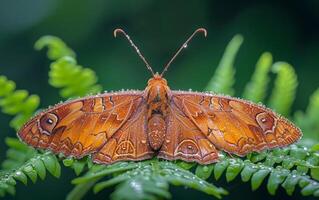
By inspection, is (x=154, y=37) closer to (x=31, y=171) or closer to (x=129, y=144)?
(x=129, y=144)

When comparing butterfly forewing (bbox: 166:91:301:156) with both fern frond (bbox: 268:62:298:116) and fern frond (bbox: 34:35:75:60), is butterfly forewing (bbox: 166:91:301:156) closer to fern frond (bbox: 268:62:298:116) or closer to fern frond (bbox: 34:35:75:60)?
fern frond (bbox: 268:62:298:116)

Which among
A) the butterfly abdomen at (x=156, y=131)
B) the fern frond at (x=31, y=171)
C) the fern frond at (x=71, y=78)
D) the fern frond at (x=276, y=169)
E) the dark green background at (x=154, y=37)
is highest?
the dark green background at (x=154, y=37)

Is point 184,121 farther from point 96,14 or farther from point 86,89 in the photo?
point 96,14

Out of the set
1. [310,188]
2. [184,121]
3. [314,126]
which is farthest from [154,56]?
[310,188]

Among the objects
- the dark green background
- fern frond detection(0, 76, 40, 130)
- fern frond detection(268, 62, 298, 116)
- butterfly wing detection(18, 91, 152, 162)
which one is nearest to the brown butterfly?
butterfly wing detection(18, 91, 152, 162)

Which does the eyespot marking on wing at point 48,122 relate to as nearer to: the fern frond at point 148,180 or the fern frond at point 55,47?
the fern frond at point 148,180

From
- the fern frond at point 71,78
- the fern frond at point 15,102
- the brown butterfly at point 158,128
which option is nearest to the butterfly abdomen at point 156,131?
the brown butterfly at point 158,128

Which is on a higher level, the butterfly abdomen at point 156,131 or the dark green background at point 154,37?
the dark green background at point 154,37
